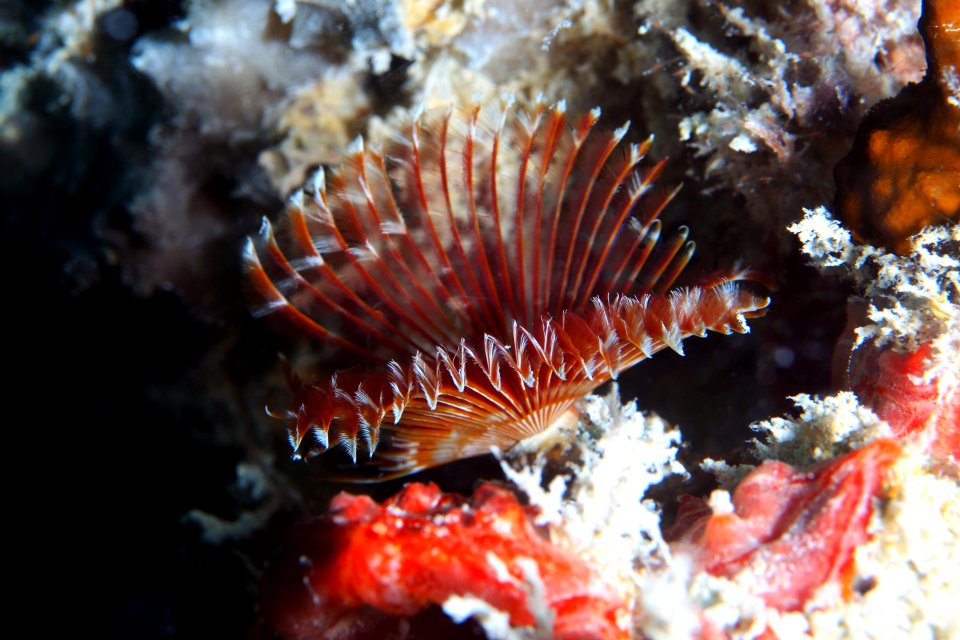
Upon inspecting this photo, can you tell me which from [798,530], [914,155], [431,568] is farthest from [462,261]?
[914,155]

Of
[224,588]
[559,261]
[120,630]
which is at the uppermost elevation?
[559,261]

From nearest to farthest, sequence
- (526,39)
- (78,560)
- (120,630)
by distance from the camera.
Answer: (526,39) → (120,630) → (78,560)

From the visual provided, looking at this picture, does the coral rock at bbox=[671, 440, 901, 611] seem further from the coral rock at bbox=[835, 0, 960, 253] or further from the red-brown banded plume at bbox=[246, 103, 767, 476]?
the coral rock at bbox=[835, 0, 960, 253]

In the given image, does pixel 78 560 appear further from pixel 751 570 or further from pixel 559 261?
pixel 751 570

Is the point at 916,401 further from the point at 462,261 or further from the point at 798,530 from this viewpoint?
the point at 462,261

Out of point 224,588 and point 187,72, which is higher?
point 187,72

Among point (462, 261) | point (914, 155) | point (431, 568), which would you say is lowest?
point (431, 568)

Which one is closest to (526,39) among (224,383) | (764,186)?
(764,186)

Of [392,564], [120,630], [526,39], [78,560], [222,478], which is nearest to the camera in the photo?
[392,564]
